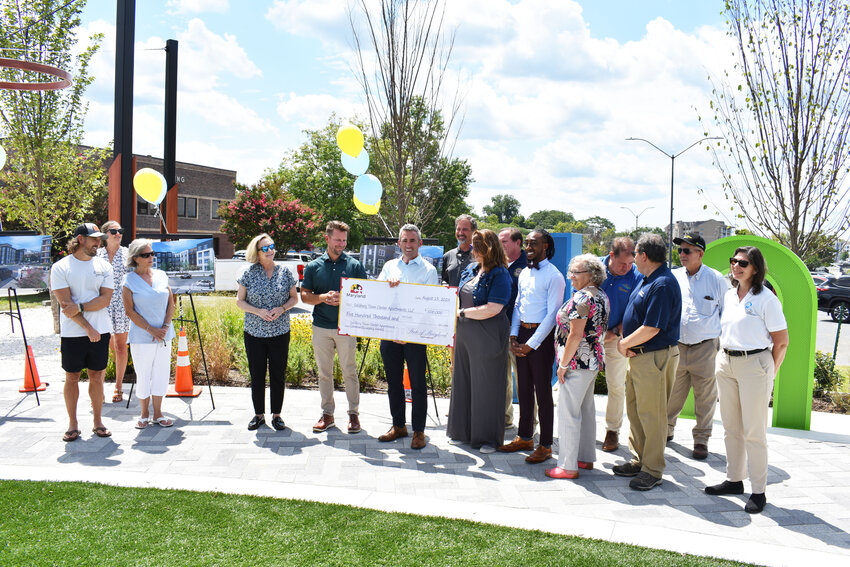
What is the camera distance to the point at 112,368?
8.81 metres

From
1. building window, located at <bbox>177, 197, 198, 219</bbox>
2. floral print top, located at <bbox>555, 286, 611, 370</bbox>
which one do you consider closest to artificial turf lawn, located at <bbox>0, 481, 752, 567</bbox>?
floral print top, located at <bbox>555, 286, 611, 370</bbox>

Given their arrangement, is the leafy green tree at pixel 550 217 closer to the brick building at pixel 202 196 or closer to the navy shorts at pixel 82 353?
the brick building at pixel 202 196

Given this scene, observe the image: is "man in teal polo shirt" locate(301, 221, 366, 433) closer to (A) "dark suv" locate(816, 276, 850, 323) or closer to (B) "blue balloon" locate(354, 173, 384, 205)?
(B) "blue balloon" locate(354, 173, 384, 205)

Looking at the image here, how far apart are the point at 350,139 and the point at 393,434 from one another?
6016mm

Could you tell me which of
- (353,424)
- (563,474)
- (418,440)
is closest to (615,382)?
(563,474)

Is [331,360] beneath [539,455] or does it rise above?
above

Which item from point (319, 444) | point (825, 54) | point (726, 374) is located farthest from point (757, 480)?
point (825, 54)

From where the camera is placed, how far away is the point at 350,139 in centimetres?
1066

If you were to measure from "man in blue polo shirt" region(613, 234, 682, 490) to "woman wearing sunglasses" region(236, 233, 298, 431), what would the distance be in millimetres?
3481

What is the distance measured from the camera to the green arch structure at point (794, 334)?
6816mm

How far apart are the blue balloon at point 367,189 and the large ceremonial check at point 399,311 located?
508cm

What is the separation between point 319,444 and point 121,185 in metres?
6.19

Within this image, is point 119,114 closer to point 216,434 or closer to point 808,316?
point 216,434

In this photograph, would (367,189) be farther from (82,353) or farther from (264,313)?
(82,353)
